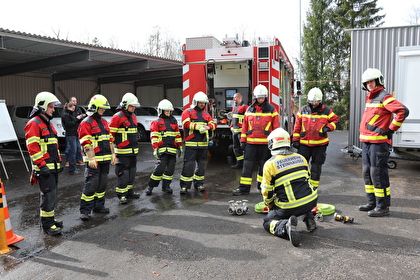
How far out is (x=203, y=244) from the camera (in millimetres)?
4051

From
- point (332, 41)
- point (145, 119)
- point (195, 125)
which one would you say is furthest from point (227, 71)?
point (332, 41)

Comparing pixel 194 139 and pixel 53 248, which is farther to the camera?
pixel 194 139

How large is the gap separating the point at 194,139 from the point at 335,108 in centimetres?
2213

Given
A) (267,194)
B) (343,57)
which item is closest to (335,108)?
(343,57)

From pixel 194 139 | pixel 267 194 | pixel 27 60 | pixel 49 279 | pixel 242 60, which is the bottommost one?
pixel 49 279

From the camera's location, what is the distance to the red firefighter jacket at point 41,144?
14.1 feet

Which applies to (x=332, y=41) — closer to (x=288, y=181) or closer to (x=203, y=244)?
(x=288, y=181)

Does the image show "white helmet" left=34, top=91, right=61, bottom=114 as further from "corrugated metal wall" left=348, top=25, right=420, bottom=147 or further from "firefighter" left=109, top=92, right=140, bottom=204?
"corrugated metal wall" left=348, top=25, right=420, bottom=147

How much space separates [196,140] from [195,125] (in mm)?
299

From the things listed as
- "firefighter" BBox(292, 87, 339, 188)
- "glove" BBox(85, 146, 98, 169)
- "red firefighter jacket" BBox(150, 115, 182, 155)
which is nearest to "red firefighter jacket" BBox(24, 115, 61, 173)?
"glove" BBox(85, 146, 98, 169)

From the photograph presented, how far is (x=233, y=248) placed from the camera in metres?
3.90

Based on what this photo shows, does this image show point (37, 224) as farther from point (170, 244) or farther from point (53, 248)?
point (170, 244)

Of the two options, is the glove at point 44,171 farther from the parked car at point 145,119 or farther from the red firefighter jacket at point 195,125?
the parked car at point 145,119

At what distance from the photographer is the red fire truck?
8.35 m
